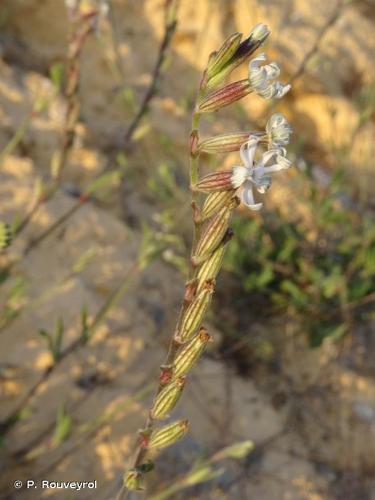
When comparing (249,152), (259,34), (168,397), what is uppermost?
(259,34)

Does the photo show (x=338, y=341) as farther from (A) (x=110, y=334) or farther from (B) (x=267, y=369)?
(A) (x=110, y=334)

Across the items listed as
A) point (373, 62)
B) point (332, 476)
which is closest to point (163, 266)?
point (332, 476)

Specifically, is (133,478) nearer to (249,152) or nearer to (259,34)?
(249,152)

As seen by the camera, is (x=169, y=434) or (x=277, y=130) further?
(x=169, y=434)

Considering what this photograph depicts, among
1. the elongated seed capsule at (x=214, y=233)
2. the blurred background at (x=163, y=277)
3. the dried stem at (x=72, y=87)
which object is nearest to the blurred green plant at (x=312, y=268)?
the blurred background at (x=163, y=277)

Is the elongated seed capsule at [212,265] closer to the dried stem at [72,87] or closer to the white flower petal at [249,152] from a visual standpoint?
the white flower petal at [249,152]

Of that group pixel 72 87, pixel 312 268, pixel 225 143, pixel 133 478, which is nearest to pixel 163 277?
pixel 312 268

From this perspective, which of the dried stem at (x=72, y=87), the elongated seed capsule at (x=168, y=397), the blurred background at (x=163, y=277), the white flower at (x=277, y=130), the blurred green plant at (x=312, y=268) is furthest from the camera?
the blurred green plant at (x=312, y=268)
